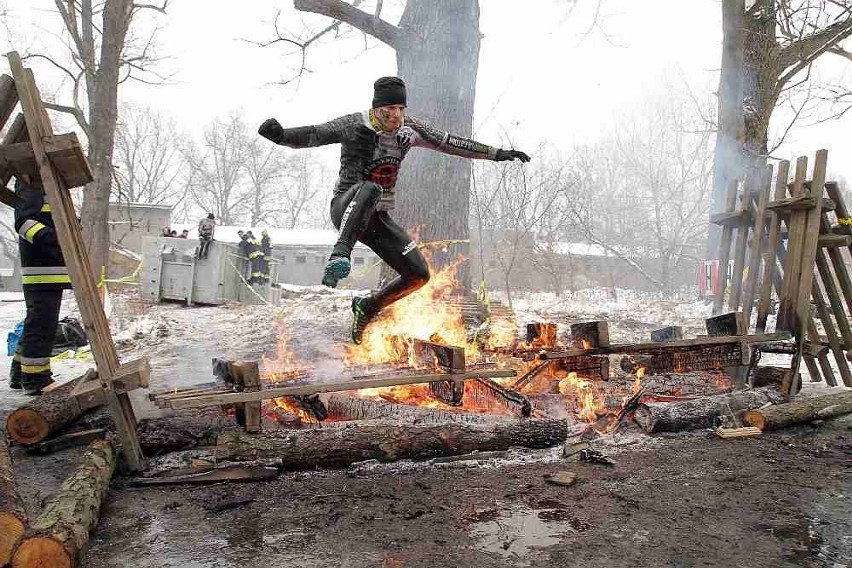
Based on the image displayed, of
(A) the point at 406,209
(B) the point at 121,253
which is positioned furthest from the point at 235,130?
(A) the point at 406,209

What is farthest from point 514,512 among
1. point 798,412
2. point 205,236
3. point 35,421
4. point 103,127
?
point 205,236

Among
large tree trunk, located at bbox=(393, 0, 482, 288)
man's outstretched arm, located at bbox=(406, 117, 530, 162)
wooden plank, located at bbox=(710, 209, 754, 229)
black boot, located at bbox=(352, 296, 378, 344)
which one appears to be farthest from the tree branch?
wooden plank, located at bbox=(710, 209, 754, 229)

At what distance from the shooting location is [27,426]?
3848 millimetres

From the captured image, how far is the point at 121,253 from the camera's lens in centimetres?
2466

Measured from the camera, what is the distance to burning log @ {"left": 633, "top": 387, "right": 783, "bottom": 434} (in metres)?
4.39

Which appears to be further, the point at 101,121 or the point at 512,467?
the point at 101,121

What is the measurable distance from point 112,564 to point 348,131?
3357 mm

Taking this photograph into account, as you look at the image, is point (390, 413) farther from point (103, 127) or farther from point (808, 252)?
point (103, 127)

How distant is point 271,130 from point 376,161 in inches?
37.6

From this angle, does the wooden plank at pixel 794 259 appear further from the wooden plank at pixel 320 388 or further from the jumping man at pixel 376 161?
the wooden plank at pixel 320 388

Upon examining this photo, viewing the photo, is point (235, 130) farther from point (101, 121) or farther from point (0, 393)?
point (0, 393)

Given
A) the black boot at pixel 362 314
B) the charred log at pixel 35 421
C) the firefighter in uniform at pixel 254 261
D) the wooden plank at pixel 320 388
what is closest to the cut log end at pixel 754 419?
the wooden plank at pixel 320 388

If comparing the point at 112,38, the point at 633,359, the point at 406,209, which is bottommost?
the point at 633,359

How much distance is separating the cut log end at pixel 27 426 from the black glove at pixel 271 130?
8.49 feet
